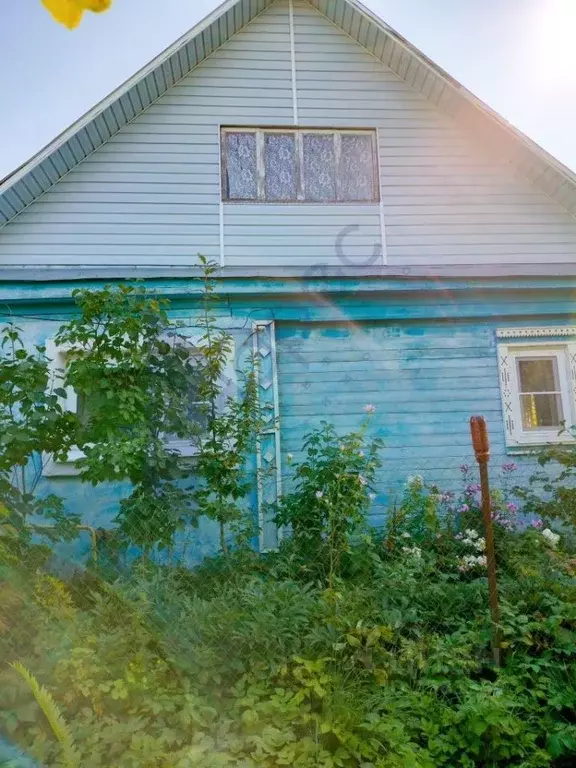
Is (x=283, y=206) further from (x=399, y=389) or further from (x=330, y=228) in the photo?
(x=399, y=389)

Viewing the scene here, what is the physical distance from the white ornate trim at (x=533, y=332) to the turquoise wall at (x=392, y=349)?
7 centimetres

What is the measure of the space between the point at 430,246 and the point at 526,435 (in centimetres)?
281

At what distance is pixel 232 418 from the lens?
522 cm

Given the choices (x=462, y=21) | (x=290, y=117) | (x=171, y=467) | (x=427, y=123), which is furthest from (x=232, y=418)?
(x=427, y=123)

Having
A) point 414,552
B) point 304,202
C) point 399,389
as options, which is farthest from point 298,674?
point 304,202

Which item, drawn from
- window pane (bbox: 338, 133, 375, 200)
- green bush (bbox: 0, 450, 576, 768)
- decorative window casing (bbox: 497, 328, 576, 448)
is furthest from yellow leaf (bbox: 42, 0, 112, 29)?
window pane (bbox: 338, 133, 375, 200)

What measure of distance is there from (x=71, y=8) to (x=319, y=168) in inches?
325

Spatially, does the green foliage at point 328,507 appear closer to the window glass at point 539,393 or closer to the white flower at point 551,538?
the white flower at point 551,538

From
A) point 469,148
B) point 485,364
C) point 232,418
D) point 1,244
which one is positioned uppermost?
point 469,148

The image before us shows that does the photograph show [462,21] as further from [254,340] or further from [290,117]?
[290,117]

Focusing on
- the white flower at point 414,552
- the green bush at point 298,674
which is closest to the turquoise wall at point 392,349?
the white flower at point 414,552

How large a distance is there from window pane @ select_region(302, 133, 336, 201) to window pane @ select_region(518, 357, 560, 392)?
332 cm

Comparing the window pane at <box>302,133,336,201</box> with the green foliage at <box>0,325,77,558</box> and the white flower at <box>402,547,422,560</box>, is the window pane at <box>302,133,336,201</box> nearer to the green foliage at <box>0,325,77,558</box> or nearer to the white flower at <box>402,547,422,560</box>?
the green foliage at <box>0,325,77,558</box>

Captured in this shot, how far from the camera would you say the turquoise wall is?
6875 mm
